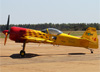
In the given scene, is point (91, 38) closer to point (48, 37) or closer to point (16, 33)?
point (48, 37)

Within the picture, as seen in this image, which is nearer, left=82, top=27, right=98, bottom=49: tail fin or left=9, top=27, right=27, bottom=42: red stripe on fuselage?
left=9, top=27, right=27, bottom=42: red stripe on fuselage

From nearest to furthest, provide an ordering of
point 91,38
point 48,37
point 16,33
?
point 16,33
point 48,37
point 91,38

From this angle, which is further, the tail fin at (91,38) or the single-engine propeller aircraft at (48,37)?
the tail fin at (91,38)

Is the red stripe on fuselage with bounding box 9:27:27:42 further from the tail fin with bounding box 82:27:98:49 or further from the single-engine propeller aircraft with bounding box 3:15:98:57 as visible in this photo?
the tail fin with bounding box 82:27:98:49

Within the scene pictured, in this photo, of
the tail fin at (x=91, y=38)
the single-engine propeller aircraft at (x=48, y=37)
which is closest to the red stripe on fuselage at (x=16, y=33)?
the single-engine propeller aircraft at (x=48, y=37)

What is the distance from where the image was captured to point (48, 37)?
55.5 ft

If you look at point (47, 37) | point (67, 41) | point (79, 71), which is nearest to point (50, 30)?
point (47, 37)

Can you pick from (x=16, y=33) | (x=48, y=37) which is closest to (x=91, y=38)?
(x=48, y=37)

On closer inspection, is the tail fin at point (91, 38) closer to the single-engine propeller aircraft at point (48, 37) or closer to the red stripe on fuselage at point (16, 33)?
the single-engine propeller aircraft at point (48, 37)

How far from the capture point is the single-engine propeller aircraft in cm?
1617

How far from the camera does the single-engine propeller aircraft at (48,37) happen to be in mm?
16172

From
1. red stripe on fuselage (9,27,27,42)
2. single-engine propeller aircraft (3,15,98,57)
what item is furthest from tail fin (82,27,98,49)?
red stripe on fuselage (9,27,27,42)

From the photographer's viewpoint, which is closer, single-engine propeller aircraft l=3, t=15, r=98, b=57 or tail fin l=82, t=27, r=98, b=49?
single-engine propeller aircraft l=3, t=15, r=98, b=57

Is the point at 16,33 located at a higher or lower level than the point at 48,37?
higher
